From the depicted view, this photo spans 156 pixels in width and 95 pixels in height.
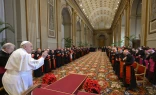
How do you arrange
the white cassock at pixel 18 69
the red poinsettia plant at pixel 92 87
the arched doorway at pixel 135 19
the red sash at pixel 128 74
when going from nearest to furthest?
the white cassock at pixel 18 69 → the red poinsettia plant at pixel 92 87 → the red sash at pixel 128 74 → the arched doorway at pixel 135 19

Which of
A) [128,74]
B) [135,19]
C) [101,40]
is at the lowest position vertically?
[128,74]

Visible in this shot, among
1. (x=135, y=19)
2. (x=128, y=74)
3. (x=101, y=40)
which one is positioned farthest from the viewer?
(x=101, y=40)

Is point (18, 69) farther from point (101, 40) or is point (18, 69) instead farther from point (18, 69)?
point (101, 40)

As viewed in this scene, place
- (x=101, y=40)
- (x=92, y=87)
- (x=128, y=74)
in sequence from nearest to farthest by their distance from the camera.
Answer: (x=92, y=87) → (x=128, y=74) → (x=101, y=40)

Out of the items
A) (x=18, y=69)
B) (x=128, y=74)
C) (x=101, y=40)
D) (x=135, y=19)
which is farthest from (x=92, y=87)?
(x=101, y=40)

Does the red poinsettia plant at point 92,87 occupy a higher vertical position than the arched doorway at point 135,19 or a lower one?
lower

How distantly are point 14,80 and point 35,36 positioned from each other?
581 cm

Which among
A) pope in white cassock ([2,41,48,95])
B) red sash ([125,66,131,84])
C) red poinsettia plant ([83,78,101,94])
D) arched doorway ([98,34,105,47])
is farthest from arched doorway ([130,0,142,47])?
arched doorway ([98,34,105,47])

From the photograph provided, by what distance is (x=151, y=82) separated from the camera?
422 cm

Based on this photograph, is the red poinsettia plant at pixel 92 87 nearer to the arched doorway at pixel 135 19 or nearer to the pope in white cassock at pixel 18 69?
the pope in white cassock at pixel 18 69

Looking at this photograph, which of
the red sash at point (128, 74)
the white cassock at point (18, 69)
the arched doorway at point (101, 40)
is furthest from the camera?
the arched doorway at point (101, 40)

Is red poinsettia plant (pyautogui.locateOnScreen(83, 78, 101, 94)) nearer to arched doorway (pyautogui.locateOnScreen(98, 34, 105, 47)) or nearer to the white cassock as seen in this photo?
the white cassock

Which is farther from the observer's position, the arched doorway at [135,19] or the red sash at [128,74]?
the arched doorway at [135,19]

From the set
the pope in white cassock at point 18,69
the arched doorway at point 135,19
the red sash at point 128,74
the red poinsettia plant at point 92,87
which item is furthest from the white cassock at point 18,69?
the arched doorway at point 135,19
